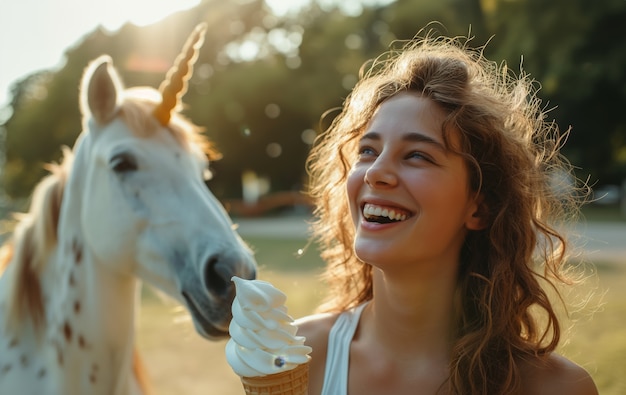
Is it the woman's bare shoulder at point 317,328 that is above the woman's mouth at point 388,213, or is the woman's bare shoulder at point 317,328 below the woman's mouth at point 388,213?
below

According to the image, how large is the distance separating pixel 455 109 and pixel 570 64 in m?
22.3

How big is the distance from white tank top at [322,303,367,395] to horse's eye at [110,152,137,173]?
42.9 inches

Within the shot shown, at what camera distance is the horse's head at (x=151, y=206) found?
223 centimetres

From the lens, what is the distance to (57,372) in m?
2.22

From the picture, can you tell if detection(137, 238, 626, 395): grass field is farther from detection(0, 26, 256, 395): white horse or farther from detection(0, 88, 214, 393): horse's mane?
detection(0, 88, 214, 393): horse's mane

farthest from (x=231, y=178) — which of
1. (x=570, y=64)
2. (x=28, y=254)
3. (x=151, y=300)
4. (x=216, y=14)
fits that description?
(x=28, y=254)

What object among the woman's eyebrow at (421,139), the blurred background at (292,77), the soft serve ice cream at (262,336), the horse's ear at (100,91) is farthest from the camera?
the blurred background at (292,77)

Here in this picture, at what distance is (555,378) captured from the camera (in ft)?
5.66

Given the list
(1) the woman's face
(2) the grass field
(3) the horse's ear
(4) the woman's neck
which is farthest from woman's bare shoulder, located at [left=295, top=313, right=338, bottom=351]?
(3) the horse's ear

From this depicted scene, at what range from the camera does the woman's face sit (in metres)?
1.72

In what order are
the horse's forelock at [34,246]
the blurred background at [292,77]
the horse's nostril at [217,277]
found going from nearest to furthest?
the horse's nostril at [217,277], the horse's forelock at [34,246], the blurred background at [292,77]

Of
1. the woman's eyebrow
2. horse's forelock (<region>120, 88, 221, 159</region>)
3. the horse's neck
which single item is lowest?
the horse's neck

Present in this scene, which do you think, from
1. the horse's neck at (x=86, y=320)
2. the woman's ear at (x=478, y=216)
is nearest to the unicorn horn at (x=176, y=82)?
the horse's neck at (x=86, y=320)

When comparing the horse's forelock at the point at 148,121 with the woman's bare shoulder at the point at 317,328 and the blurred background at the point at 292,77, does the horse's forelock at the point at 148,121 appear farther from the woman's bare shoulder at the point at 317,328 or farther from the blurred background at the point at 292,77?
the blurred background at the point at 292,77
